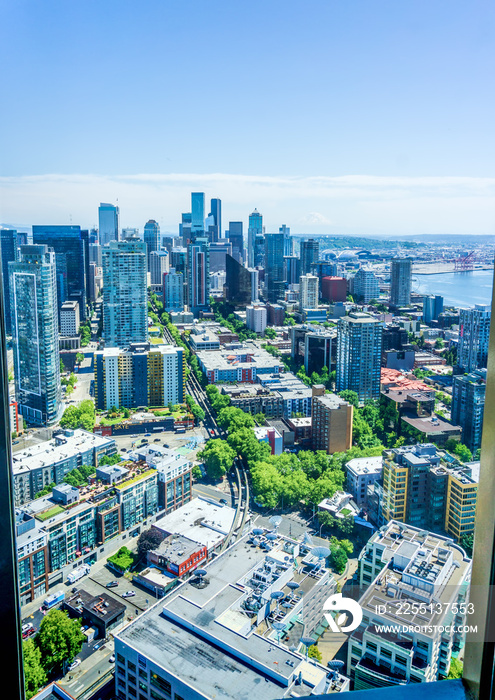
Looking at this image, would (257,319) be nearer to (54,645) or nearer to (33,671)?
(54,645)

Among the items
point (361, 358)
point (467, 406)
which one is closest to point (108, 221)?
point (361, 358)

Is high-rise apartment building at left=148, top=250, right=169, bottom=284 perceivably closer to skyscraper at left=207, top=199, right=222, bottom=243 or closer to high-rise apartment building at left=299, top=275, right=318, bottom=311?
skyscraper at left=207, top=199, right=222, bottom=243


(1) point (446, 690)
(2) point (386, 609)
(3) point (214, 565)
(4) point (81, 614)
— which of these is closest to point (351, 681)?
(2) point (386, 609)

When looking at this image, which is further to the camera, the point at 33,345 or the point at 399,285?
the point at 399,285

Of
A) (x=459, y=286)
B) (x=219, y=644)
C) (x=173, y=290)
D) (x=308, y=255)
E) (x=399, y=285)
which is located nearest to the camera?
(x=219, y=644)

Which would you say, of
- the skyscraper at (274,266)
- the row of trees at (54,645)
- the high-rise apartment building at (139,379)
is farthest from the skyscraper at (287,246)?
the row of trees at (54,645)

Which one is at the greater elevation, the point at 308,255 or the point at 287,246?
the point at 287,246

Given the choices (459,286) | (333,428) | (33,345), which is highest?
(459,286)

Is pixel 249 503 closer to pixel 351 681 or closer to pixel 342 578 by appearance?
pixel 342 578
